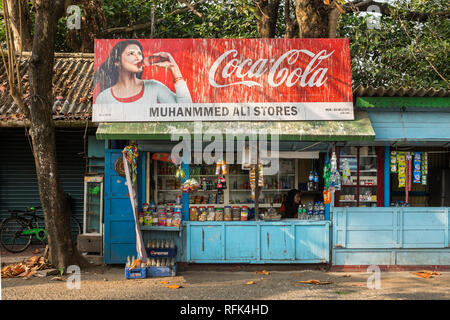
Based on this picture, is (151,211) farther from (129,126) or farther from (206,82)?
(206,82)

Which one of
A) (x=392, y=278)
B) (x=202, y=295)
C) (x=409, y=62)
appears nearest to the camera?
(x=202, y=295)

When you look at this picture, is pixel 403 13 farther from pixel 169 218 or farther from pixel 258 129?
pixel 169 218

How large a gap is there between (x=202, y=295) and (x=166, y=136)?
9.55 ft

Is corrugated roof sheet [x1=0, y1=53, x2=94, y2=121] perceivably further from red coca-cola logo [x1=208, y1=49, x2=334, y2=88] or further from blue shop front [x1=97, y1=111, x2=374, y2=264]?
red coca-cola logo [x1=208, y1=49, x2=334, y2=88]

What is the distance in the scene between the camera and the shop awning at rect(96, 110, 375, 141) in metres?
8.45

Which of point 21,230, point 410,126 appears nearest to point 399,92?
point 410,126

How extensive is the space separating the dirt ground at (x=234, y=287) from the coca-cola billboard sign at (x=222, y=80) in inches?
115

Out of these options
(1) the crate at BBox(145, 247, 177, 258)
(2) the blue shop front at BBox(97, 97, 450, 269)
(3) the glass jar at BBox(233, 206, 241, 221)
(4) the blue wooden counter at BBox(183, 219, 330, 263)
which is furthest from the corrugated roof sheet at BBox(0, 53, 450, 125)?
(3) the glass jar at BBox(233, 206, 241, 221)

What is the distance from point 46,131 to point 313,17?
6591mm

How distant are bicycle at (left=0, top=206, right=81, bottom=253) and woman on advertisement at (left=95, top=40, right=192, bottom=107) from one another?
386 cm

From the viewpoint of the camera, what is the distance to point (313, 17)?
11.1 metres

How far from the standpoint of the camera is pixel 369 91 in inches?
341

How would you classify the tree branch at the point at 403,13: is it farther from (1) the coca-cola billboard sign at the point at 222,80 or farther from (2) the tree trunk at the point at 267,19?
(1) the coca-cola billboard sign at the point at 222,80

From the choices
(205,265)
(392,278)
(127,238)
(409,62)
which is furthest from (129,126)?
(409,62)
